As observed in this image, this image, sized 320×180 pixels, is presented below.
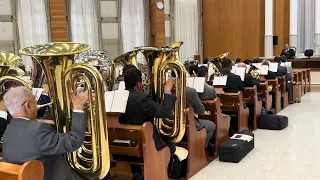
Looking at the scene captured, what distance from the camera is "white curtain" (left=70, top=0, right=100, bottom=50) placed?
12.0 m

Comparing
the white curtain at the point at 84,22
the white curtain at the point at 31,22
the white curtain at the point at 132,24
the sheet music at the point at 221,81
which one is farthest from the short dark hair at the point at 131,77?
the white curtain at the point at 132,24

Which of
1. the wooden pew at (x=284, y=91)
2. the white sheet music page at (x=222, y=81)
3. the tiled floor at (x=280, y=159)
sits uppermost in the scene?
the white sheet music page at (x=222, y=81)

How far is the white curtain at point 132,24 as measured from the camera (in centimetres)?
1309

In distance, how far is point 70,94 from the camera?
2770mm

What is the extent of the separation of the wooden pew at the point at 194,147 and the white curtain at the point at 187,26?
10062 mm

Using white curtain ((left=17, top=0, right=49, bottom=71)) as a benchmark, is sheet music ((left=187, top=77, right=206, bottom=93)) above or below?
below

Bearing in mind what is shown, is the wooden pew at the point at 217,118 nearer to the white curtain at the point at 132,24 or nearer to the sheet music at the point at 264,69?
the sheet music at the point at 264,69

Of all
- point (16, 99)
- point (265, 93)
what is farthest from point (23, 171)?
point (265, 93)

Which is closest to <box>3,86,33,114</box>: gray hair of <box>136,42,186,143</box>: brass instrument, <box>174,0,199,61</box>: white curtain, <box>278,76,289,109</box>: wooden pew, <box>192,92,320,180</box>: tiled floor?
<box>136,42,186,143</box>: brass instrument

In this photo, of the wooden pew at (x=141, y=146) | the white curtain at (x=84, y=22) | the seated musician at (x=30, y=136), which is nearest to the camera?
the seated musician at (x=30, y=136)

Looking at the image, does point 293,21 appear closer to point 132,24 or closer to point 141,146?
point 132,24

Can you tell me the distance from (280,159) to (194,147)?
1288 mm

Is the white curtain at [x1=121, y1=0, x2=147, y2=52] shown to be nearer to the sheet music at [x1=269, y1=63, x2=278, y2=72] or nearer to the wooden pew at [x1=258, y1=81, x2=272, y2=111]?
the sheet music at [x1=269, y1=63, x2=278, y2=72]

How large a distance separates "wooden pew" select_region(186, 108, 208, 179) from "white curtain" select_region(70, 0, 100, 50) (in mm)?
7947
